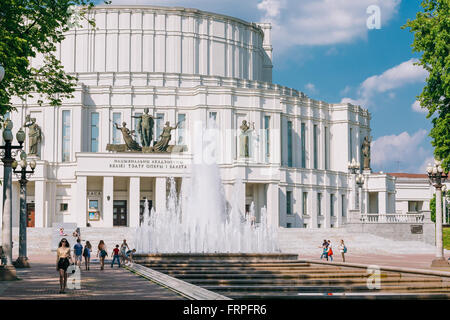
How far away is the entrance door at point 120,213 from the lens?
62.8 meters

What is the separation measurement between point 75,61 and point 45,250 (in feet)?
113

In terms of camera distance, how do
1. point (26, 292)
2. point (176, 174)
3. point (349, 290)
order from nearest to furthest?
point (26, 292) < point (349, 290) < point (176, 174)

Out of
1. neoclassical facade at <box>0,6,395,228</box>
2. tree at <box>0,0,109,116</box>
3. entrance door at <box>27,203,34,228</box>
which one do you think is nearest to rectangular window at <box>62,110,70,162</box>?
neoclassical facade at <box>0,6,395,228</box>

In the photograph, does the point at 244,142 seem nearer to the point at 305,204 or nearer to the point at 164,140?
the point at 164,140

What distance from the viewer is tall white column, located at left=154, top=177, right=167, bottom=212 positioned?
59.5 metres

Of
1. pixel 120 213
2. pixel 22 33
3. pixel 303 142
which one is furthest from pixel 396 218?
pixel 22 33

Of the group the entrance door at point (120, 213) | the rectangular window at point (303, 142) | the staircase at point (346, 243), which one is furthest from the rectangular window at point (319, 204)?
the entrance door at point (120, 213)

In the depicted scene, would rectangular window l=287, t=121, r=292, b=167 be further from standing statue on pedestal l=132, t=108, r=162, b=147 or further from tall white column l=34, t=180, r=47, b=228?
tall white column l=34, t=180, r=47, b=228

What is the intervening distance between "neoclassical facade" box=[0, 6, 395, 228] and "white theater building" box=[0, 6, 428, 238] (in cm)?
10

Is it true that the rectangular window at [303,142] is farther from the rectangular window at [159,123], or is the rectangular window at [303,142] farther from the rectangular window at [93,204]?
the rectangular window at [93,204]

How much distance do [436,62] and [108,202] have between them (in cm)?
3017

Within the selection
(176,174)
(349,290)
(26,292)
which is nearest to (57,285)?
(26,292)

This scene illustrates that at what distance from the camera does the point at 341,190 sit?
73000mm

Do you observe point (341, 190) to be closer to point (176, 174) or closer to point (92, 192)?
point (176, 174)
